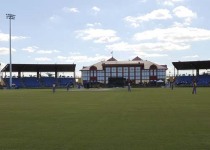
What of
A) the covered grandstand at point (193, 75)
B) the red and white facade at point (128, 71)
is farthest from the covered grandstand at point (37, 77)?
the covered grandstand at point (193, 75)

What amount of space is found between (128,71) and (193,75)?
68.4 ft

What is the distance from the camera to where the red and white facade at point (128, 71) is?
12344 centimetres

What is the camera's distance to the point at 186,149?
30.8ft

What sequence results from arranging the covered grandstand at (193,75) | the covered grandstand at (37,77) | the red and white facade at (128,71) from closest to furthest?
the covered grandstand at (193,75) → the covered grandstand at (37,77) → the red and white facade at (128,71)

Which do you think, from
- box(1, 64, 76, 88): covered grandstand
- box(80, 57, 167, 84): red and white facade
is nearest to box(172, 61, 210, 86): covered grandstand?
box(80, 57, 167, 84): red and white facade

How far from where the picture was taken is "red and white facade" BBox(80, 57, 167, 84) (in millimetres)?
123438

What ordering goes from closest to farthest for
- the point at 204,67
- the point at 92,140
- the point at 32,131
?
the point at 92,140
the point at 32,131
the point at 204,67

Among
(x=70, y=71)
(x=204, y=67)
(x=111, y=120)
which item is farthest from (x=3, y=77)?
(x=111, y=120)

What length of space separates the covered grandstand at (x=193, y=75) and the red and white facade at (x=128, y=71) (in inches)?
291

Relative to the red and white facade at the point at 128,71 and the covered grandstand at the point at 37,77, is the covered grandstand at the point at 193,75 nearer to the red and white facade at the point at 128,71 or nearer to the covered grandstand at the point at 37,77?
the red and white facade at the point at 128,71

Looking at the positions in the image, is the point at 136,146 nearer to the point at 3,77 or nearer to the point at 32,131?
the point at 32,131

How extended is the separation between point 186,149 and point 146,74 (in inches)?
4538

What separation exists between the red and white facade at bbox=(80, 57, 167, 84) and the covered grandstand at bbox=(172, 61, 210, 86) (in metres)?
7.38

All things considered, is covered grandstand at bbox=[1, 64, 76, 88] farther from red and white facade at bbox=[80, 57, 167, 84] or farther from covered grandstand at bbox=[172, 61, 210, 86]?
covered grandstand at bbox=[172, 61, 210, 86]
